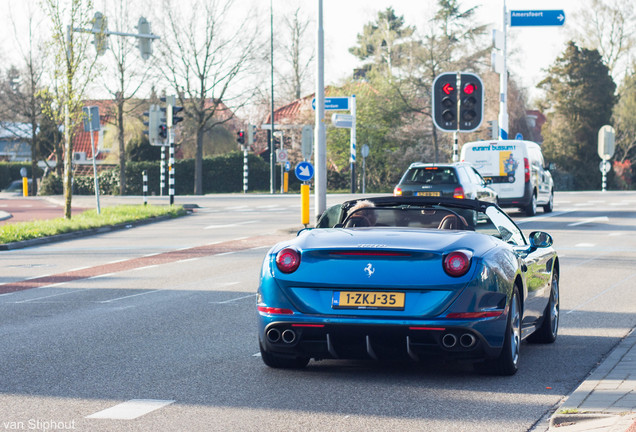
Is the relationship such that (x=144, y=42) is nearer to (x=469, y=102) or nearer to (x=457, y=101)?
(x=457, y=101)

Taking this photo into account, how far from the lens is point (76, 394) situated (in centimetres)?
619

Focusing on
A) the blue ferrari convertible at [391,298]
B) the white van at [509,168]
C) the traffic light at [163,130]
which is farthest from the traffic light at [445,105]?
the blue ferrari convertible at [391,298]

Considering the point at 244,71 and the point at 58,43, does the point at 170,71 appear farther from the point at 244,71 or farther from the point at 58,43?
the point at 58,43

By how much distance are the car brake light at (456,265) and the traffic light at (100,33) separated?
23.1 metres

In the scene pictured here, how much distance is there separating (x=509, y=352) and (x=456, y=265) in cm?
85

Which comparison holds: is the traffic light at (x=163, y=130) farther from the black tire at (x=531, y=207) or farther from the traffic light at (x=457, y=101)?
the black tire at (x=531, y=207)

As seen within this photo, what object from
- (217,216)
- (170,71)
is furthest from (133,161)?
(217,216)

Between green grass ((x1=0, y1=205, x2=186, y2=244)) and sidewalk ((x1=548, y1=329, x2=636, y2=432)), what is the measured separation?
16.4m

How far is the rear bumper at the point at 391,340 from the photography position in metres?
6.18

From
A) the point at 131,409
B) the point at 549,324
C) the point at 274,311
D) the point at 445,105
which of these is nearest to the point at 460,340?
Result: the point at 274,311

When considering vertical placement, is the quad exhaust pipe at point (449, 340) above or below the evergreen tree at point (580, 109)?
below

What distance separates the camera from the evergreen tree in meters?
64.4

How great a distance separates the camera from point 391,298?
6.23 m

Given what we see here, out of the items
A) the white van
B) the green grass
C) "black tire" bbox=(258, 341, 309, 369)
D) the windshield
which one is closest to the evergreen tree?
the white van
